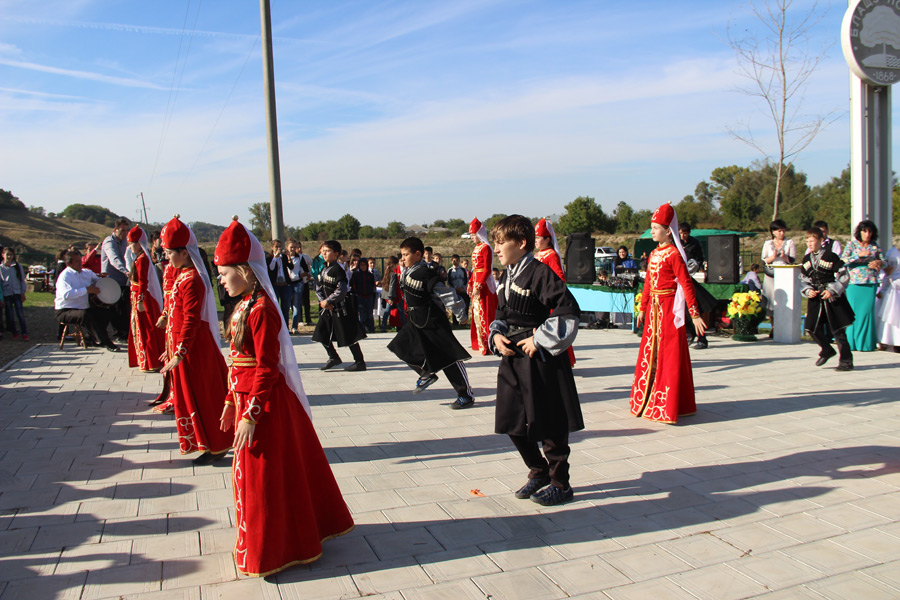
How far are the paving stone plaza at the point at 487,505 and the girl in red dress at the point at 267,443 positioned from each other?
0.19 metres

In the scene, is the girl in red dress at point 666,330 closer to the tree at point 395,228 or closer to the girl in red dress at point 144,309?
the girl in red dress at point 144,309

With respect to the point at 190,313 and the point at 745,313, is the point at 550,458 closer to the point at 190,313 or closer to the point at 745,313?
the point at 190,313

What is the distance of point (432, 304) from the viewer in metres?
7.18

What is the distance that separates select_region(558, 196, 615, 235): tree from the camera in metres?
49.5

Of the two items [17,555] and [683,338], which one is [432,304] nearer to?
[683,338]

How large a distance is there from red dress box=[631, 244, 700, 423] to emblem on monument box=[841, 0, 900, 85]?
7.79 m

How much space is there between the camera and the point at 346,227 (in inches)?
1709

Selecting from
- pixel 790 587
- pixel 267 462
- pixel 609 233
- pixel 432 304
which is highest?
pixel 609 233

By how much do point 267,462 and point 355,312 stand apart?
587 centimetres

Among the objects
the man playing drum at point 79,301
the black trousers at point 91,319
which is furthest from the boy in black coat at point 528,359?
the black trousers at point 91,319

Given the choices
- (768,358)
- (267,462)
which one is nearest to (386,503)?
(267,462)

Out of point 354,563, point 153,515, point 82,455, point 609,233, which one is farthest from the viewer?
point 609,233

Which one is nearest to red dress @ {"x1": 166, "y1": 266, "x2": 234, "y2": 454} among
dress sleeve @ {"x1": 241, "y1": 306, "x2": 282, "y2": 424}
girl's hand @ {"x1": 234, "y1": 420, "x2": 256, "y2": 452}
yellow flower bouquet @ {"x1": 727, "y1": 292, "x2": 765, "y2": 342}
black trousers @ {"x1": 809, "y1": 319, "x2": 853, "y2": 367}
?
dress sleeve @ {"x1": 241, "y1": 306, "x2": 282, "y2": 424}

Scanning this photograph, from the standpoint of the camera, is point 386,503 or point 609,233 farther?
point 609,233
